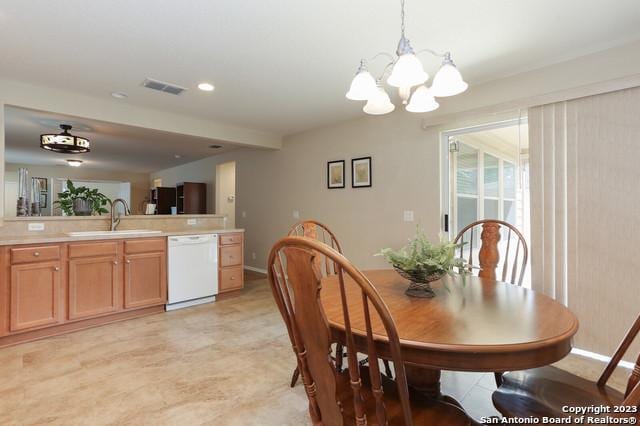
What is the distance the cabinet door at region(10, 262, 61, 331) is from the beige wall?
20.3 feet

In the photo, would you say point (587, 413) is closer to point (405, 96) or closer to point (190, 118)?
point (405, 96)

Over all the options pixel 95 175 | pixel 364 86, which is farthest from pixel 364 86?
pixel 95 175

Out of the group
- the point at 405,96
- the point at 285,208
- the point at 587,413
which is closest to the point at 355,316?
the point at 587,413

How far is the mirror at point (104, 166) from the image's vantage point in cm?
370

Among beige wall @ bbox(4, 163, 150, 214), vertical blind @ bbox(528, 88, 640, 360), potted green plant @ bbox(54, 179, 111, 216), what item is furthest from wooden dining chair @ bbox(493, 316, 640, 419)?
beige wall @ bbox(4, 163, 150, 214)

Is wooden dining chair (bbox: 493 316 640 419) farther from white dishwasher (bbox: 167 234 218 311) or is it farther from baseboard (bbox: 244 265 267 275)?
baseboard (bbox: 244 265 267 275)

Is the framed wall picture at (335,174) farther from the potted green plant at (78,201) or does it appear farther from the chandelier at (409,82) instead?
the potted green plant at (78,201)

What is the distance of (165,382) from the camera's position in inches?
81.4

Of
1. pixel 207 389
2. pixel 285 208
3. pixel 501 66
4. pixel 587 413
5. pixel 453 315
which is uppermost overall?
pixel 501 66

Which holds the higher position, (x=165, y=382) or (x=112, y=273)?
(x=112, y=273)

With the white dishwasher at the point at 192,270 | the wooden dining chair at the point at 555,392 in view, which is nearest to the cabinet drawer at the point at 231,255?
the white dishwasher at the point at 192,270

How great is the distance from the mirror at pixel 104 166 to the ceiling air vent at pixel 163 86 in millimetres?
833

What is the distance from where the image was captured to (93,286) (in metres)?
3.02

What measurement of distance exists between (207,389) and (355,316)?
1.36 m
